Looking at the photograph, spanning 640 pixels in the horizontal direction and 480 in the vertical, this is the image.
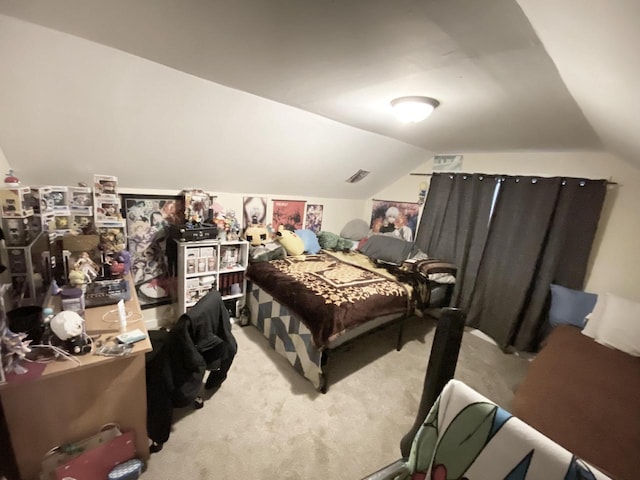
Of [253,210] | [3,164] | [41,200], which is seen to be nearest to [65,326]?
[41,200]

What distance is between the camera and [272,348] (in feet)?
8.77

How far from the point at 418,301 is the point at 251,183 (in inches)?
86.6

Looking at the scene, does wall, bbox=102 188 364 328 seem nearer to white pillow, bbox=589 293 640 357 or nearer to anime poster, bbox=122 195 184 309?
anime poster, bbox=122 195 184 309

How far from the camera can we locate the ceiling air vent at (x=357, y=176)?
3.63m

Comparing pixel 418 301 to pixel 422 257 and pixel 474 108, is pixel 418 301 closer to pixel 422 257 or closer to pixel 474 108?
pixel 422 257

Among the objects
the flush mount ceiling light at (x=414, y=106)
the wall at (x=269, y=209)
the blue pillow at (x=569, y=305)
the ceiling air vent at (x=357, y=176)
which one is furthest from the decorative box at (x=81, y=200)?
the blue pillow at (x=569, y=305)

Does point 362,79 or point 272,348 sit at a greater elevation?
point 362,79

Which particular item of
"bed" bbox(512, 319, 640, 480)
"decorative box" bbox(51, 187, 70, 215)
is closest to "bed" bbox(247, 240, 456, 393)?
"bed" bbox(512, 319, 640, 480)

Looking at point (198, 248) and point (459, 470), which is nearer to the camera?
point (459, 470)

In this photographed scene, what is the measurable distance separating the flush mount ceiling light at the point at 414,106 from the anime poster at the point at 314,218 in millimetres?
2148

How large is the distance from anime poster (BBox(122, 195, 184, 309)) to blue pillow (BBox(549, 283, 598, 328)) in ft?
12.4

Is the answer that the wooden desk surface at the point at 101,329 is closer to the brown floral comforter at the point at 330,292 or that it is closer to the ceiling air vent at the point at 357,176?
the brown floral comforter at the point at 330,292

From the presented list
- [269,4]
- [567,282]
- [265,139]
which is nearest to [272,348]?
[265,139]

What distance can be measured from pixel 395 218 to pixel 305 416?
3.02m
